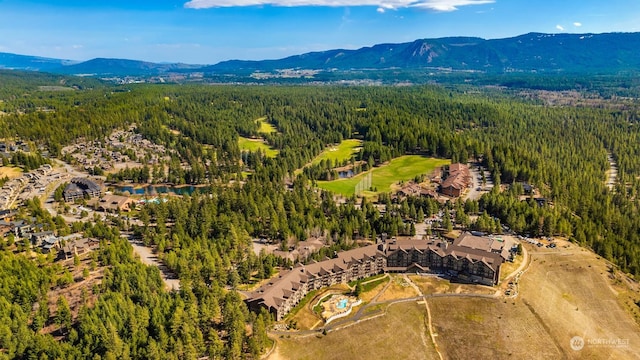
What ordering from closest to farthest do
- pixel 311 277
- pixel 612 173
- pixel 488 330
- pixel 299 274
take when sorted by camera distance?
pixel 488 330 < pixel 299 274 < pixel 311 277 < pixel 612 173

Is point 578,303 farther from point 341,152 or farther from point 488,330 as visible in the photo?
point 341,152

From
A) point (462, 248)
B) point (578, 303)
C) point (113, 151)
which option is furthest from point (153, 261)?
point (113, 151)

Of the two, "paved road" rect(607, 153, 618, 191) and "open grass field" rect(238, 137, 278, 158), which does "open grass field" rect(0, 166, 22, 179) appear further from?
"paved road" rect(607, 153, 618, 191)

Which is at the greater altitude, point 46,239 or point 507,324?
point 46,239

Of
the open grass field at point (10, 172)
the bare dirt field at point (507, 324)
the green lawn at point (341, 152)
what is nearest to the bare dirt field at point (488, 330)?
the bare dirt field at point (507, 324)

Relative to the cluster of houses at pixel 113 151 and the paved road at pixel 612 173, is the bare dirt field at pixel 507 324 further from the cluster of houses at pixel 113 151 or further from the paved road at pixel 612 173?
the cluster of houses at pixel 113 151

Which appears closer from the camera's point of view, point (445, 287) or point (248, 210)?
point (445, 287)

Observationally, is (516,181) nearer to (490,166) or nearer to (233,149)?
(490,166)
